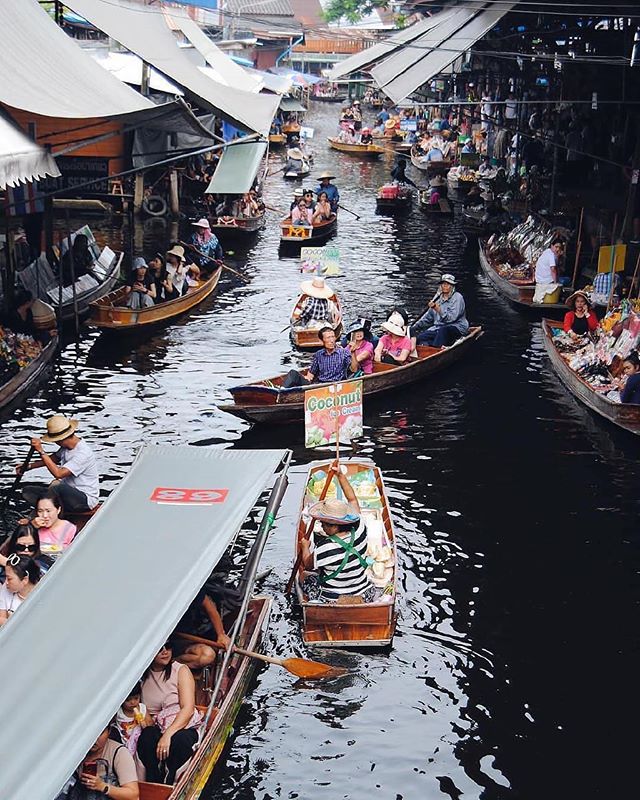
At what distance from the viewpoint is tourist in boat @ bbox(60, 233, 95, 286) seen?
19047 millimetres

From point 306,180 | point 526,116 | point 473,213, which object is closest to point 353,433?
point 473,213

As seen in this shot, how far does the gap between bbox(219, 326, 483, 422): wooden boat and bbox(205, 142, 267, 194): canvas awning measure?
36.6ft

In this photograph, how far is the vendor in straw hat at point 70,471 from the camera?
1021cm

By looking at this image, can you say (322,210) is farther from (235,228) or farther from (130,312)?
(130,312)

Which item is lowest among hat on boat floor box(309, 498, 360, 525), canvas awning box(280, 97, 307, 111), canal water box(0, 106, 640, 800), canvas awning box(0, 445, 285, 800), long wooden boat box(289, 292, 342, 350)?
canal water box(0, 106, 640, 800)

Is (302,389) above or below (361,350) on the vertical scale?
below

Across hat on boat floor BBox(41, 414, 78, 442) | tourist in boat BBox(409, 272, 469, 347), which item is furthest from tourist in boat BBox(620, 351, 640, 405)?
hat on boat floor BBox(41, 414, 78, 442)

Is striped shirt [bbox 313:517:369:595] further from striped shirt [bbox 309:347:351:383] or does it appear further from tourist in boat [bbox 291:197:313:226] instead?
tourist in boat [bbox 291:197:313:226]

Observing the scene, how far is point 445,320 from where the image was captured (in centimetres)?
1702

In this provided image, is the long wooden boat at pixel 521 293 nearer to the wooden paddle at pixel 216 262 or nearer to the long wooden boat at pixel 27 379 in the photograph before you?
the wooden paddle at pixel 216 262

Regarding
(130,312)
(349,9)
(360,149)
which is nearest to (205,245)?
(130,312)

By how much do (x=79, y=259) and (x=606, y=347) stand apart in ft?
33.2

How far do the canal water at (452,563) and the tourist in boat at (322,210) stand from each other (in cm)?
659

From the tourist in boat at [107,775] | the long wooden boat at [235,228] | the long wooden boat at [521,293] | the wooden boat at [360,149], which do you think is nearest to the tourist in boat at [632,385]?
the long wooden boat at [521,293]
